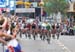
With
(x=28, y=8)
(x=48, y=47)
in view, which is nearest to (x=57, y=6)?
(x=28, y=8)

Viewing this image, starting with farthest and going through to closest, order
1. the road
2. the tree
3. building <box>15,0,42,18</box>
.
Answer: building <box>15,0,42,18</box> → the tree → the road

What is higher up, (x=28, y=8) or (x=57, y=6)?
(x=57, y=6)

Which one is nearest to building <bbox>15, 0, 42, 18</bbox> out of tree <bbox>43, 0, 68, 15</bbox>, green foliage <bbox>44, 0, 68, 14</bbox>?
green foliage <bbox>44, 0, 68, 14</bbox>

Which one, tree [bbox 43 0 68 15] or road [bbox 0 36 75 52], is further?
tree [bbox 43 0 68 15]

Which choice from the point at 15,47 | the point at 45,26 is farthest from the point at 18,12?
the point at 15,47

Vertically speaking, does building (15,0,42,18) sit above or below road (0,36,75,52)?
below

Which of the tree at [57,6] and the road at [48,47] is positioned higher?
the road at [48,47]

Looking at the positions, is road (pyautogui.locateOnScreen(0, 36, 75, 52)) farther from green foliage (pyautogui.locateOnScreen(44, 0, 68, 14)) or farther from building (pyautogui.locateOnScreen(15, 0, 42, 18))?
building (pyautogui.locateOnScreen(15, 0, 42, 18))

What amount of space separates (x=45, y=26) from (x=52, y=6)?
4728 cm

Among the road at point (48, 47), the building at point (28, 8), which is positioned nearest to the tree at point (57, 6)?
the building at point (28, 8)

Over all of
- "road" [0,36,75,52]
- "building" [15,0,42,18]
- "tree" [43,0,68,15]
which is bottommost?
"building" [15,0,42,18]

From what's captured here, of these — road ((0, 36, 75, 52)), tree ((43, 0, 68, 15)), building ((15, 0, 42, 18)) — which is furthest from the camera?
building ((15, 0, 42, 18))

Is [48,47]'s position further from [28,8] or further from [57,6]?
[28,8]

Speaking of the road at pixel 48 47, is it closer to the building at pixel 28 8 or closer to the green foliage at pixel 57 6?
the green foliage at pixel 57 6
